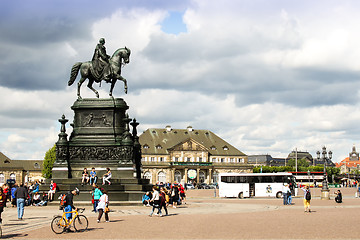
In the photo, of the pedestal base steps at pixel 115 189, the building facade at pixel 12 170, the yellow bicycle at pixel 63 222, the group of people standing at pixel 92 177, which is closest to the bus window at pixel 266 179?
the pedestal base steps at pixel 115 189

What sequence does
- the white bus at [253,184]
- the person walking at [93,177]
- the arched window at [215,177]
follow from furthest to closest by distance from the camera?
the arched window at [215,177], the white bus at [253,184], the person walking at [93,177]

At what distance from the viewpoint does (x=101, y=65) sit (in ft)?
116

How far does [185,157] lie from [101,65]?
100.0m

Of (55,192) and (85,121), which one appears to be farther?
(85,121)

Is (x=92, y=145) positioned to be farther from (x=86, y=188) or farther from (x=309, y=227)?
(x=309, y=227)

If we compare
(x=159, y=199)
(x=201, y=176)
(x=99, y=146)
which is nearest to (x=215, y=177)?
(x=201, y=176)

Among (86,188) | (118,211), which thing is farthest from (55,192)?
(118,211)

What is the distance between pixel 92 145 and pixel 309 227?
1721cm

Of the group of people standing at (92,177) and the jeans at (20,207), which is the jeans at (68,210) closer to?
the jeans at (20,207)

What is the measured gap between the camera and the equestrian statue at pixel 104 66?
115ft

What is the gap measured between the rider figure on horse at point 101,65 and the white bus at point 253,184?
24.3 m

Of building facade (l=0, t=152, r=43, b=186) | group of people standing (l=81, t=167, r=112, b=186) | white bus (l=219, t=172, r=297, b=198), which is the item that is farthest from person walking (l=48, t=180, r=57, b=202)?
building facade (l=0, t=152, r=43, b=186)

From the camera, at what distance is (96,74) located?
3531 cm

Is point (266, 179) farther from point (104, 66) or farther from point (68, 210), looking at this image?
point (68, 210)
